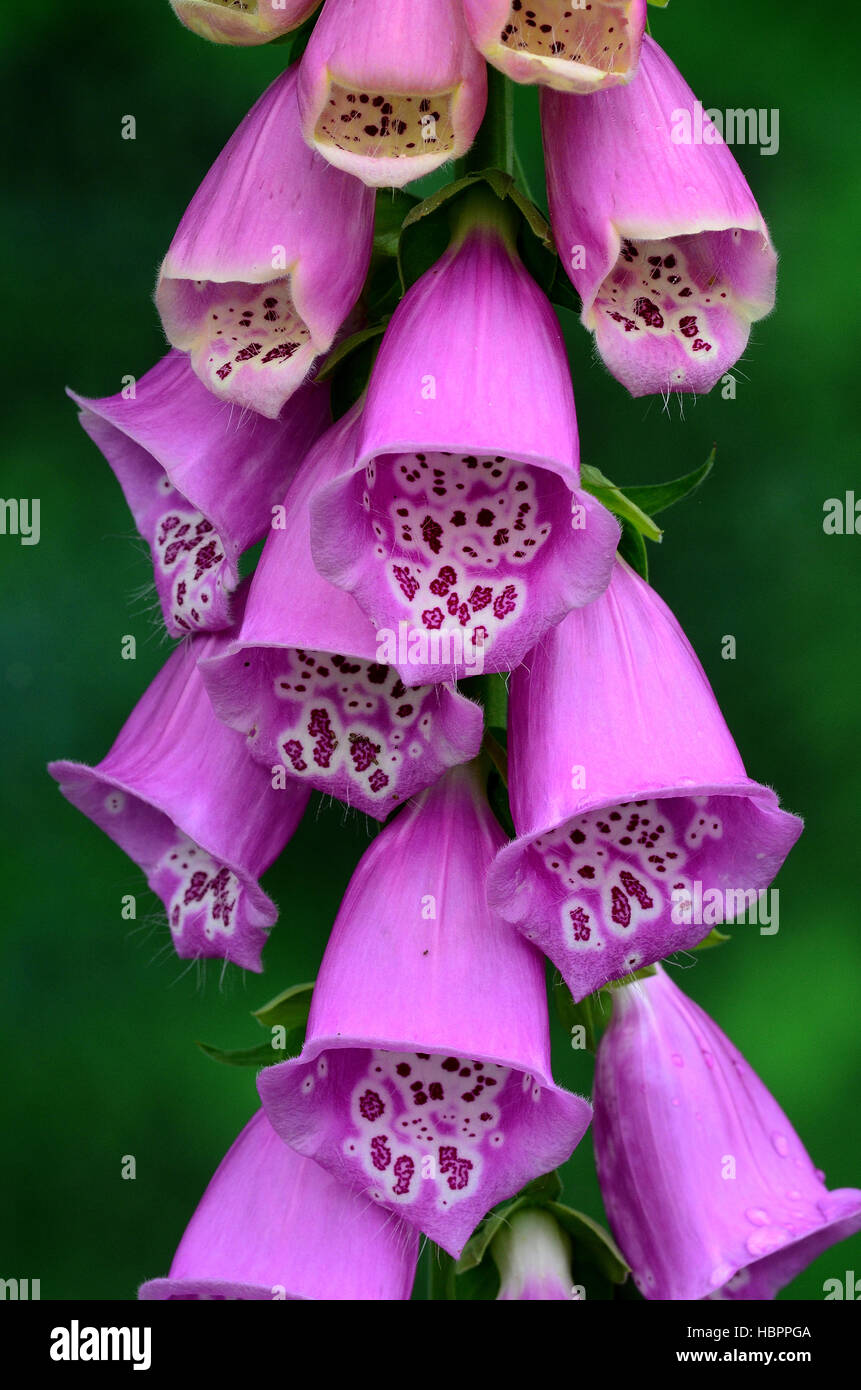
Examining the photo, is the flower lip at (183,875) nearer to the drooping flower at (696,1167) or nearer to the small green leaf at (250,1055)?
the small green leaf at (250,1055)

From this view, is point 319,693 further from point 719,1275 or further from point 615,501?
point 719,1275

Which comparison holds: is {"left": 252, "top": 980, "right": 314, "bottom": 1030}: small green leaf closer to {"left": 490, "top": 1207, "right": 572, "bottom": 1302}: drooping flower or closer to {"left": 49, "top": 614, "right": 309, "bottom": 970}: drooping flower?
{"left": 49, "top": 614, "right": 309, "bottom": 970}: drooping flower

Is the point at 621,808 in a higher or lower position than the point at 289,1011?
higher

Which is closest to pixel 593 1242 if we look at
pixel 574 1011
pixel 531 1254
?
pixel 531 1254

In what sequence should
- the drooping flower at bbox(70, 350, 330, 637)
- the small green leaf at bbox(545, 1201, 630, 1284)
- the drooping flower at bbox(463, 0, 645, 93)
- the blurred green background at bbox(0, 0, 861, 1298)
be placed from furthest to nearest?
the blurred green background at bbox(0, 0, 861, 1298) → the small green leaf at bbox(545, 1201, 630, 1284) → the drooping flower at bbox(70, 350, 330, 637) → the drooping flower at bbox(463, 0, 645, 93)

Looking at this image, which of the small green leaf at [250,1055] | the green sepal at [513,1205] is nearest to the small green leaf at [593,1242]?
the green sepal at [513,1205]

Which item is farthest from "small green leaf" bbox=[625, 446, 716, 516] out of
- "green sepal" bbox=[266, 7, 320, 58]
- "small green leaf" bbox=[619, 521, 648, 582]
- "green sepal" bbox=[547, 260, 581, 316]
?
"green sepal" bbox=[266, 7, 320, 58]

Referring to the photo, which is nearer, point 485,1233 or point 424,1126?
point 424,1126

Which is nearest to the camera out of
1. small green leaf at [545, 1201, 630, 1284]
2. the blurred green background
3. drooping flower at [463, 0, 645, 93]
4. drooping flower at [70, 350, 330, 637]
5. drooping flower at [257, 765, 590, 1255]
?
drooping flower at [463, 0, 645, 93]
